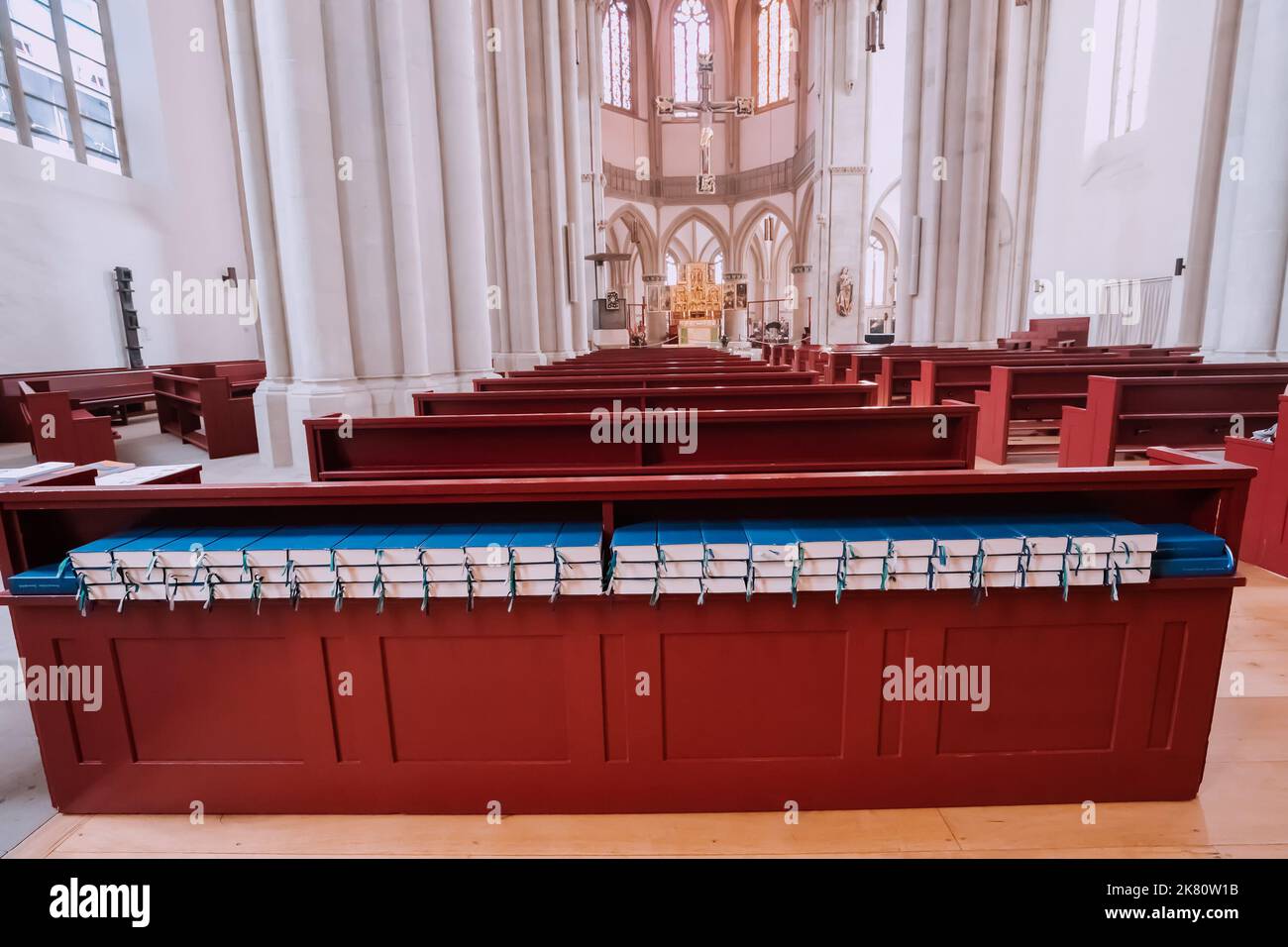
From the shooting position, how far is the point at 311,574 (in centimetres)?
185

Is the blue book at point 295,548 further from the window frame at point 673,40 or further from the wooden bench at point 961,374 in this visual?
the window frame at point 673,40

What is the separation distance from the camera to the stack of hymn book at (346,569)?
182 centimetres

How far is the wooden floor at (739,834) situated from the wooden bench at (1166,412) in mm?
4355

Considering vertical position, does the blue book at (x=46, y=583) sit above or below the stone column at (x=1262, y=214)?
below

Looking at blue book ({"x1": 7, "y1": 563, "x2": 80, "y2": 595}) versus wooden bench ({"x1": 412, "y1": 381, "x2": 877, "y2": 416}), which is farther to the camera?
wooden bench ({"x1": 412, "y1": 381, "x2": 877, "y2": 416})

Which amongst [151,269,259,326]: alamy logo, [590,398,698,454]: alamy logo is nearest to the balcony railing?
[151,269,259,326]: alamy logo

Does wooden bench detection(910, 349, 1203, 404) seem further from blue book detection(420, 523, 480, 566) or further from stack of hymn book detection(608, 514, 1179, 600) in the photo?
blue book detection(420, 523, 480, 566)

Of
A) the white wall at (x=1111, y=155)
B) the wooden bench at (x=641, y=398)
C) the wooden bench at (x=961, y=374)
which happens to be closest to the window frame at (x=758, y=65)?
the white wall at (x=1111, y=155)

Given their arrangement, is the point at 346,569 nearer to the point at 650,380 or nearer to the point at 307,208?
the point at 650,380

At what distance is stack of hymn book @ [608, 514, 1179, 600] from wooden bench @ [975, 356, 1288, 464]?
17.7 ft

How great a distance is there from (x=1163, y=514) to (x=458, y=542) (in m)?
2.19

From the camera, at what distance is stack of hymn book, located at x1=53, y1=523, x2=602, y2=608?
1824 mm

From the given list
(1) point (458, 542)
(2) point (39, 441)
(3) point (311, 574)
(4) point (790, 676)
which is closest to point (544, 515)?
(1) point (458, 542)
